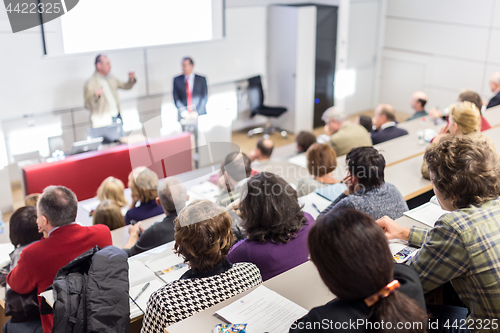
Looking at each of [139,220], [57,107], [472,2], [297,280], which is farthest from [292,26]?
[297,280]

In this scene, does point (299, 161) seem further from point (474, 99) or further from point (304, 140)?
point (474, 99)

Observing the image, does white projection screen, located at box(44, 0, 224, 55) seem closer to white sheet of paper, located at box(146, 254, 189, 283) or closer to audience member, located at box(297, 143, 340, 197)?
audience member, located at box(297, 143, 340, 197)

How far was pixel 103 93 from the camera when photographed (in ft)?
19.0

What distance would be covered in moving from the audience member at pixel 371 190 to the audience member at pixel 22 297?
5.55ft

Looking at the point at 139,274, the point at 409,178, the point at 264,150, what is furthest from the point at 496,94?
the point at 139,274

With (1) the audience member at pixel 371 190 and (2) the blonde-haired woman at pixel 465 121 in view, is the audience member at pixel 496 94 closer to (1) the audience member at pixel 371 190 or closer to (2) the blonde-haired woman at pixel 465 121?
(2) the blonde-haired woman at pixel 465 121

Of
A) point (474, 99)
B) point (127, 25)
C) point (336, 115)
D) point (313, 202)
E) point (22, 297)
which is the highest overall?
point (127, 25)

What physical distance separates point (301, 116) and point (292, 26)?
148 cm

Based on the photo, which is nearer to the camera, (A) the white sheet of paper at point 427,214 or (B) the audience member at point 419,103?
(A) the white sheet of paper at point 427,214

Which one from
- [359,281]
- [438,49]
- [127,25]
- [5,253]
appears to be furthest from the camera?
[438,49]

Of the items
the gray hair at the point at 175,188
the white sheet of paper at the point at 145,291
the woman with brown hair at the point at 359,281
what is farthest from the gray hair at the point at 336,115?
the woman with brown hair at the point at 359,281

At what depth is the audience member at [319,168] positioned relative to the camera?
376 cm

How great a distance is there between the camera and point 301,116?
7832 mm

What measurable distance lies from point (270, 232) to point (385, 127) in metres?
3.37
